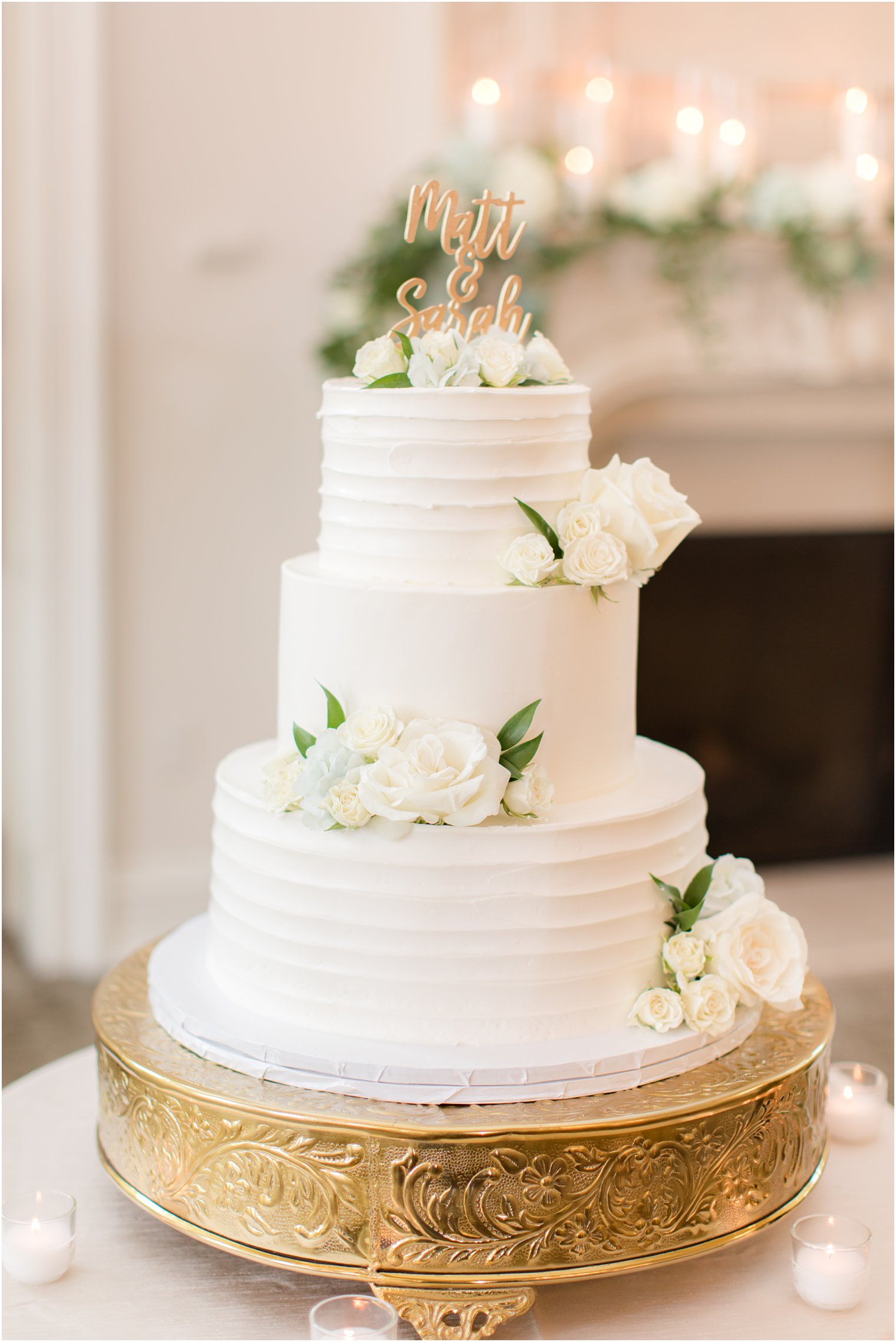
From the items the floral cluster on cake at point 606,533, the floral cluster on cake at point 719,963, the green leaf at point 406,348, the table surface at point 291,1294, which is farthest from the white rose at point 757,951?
the green leaf at point 406,348

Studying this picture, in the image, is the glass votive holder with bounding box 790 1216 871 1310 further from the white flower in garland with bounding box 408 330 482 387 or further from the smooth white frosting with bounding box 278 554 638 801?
the white flower in garland with bounding box 408 330 482 387

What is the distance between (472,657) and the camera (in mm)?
1737

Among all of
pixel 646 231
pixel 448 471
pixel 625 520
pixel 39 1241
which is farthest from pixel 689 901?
pixel 646 231

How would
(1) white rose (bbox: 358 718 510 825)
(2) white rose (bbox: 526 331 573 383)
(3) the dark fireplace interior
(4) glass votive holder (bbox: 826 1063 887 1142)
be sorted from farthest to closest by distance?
(3) the dark fireplace interior
(4) glass votive holder (bbox: 826 1063 887 1142)
(2) white rose (bbox: 526 331 573 383)
(1) white rose (bbox: 358 718 510 825)

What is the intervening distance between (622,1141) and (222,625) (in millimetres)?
2762

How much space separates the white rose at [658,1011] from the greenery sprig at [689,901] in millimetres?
102

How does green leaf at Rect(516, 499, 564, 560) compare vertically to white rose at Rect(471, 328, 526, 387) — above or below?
below

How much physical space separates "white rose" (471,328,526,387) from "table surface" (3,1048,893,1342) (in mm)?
1185

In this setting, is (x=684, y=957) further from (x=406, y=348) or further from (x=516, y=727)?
(x=406, y=348)

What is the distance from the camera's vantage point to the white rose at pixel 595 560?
68.1 inches

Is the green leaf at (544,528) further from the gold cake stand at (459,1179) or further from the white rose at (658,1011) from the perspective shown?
the gold cake stand at (459,1179)

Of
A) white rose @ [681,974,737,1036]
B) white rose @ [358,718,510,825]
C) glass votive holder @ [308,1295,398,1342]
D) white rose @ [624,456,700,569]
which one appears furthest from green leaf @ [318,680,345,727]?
glass votive holder @ [308,1295,398,1342]

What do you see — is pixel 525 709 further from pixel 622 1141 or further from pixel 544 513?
pixel 622 1141

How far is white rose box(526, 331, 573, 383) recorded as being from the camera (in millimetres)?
1854
